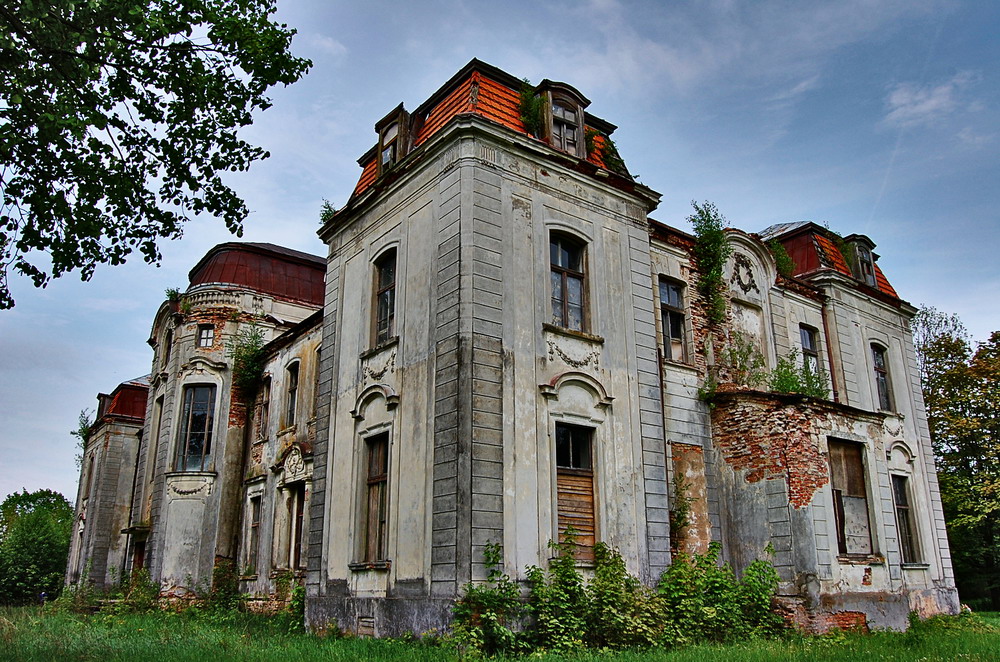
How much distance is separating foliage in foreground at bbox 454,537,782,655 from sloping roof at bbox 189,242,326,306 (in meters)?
15.4

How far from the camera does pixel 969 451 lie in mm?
28641

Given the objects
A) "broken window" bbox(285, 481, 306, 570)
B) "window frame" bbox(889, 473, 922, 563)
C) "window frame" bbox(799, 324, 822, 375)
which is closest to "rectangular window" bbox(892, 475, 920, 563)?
"window frame" bbox(889, 473, 922, 563)

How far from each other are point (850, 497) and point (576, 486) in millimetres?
6073

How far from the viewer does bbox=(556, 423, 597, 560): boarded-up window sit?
40.2ft

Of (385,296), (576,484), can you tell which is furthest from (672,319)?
(385,296)

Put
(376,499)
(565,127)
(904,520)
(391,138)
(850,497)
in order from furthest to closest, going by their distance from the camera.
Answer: (904,520)
(391,138)
(850,497)
(565,127)
(376,499)

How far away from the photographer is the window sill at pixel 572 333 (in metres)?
12.9

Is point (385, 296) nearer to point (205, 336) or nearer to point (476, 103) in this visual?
point (476, 103)

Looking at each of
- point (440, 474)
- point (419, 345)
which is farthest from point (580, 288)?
point (440, 474)

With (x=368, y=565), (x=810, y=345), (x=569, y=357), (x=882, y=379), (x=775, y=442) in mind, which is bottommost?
(x=368, y=565)

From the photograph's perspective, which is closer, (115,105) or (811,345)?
(115,105)

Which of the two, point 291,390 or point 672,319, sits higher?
point 672,319

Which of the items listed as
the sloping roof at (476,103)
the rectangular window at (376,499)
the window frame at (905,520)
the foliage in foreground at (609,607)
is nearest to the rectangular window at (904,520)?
the window frame at (905,520)

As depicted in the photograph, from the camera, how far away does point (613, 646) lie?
1120 centimetres
